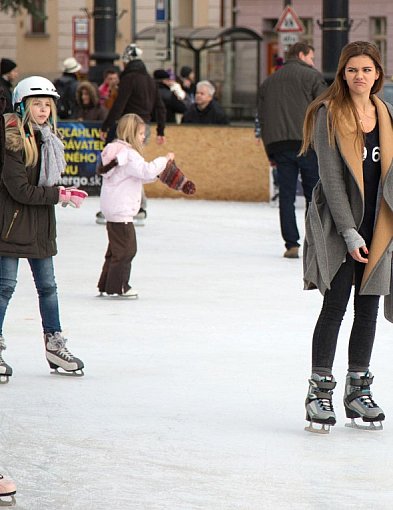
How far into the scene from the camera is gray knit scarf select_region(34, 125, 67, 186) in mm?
7043

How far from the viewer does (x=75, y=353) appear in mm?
7914

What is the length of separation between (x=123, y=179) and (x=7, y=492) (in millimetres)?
5377

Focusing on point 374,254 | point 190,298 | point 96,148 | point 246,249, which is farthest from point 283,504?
point 96,148

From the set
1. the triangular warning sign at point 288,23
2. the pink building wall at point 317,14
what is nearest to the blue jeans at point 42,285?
the triangular warning sign at point 288,23

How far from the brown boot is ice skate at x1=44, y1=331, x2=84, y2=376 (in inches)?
205

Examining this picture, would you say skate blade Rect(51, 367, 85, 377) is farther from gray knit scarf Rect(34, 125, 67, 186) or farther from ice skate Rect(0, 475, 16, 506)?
ice skate Rect(0, 475, 16, 506)

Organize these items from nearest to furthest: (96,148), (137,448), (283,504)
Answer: (283,504)
(137,448)
(96,148)

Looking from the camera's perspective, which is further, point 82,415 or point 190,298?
point 190,298

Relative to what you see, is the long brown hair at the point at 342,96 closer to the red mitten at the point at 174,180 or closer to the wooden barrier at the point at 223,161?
the red mitten at the point at 174,180

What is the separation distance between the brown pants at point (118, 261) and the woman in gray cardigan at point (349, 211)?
3936mm

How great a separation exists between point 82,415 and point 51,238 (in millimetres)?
1025

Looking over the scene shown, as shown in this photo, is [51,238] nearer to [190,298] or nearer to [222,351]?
[222,351]

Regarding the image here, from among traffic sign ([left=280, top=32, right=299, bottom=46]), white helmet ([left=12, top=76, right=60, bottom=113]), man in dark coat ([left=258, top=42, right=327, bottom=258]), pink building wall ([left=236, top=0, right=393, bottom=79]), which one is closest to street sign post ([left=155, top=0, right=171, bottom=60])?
traffic sign ([left=280, top=32, right=299, bottom=46])

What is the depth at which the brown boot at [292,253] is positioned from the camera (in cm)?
1234
